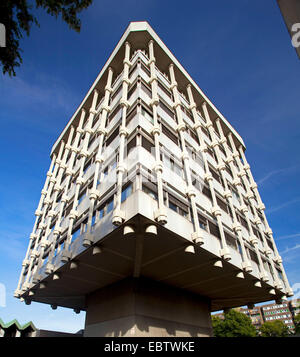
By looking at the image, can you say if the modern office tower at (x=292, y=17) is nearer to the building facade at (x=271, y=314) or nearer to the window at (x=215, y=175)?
the window at (x=215, y=175)

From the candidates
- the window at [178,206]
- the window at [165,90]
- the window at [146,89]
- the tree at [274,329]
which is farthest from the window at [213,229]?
the tree at [274,329]

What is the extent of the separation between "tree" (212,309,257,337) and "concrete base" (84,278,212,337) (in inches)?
1405

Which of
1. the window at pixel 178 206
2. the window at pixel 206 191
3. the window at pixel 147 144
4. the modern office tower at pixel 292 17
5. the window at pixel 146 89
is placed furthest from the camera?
the window at pixel 206 191

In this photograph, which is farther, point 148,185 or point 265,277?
point 265,277

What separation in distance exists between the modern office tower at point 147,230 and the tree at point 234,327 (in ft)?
101

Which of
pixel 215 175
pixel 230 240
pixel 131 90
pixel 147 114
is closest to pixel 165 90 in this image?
pixel 131 90

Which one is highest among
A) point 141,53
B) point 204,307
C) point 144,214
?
point 141,53

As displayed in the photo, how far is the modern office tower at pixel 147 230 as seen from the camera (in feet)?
41.2

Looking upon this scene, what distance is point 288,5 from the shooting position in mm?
2494

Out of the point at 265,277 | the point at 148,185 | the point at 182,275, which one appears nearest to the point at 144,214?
the point at 148,185

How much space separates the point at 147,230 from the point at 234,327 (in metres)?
48.9

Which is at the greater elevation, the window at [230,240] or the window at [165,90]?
the window at [165,90]
